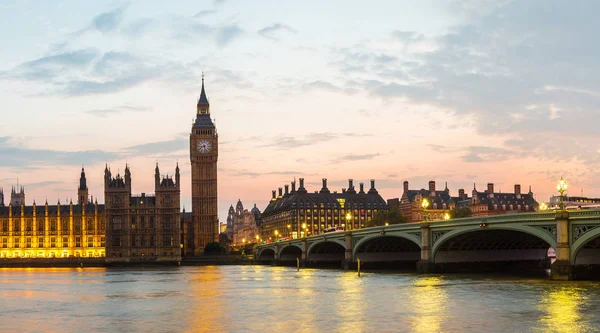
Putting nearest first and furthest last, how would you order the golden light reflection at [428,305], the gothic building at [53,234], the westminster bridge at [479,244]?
the golden light reflection at [428,305], the westminster bridge at [479,244], the gothic building at [53,234]

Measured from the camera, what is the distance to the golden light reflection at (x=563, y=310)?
4096cm

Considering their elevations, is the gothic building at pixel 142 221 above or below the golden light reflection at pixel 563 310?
above

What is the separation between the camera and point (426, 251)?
88312mm

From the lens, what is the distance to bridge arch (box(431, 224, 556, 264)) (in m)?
→ 79.3

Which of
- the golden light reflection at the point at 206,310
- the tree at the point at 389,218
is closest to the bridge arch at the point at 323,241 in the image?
the golden light reflection at the point at 206,310

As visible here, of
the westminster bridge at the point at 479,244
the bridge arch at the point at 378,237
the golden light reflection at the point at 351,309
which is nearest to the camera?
the golden light reflection at the point at 351,309

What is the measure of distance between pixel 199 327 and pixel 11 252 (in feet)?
535

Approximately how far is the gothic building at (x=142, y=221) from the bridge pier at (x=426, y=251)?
10536 centimetres

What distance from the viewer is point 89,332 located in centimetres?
4225

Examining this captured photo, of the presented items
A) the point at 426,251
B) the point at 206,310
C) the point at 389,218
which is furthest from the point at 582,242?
the point at 389,218

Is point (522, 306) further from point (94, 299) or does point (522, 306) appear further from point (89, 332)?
point (94, 299)

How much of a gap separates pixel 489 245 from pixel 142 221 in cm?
11091

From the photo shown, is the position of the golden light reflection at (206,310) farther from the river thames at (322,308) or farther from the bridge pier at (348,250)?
the bridge pier at (348,250)

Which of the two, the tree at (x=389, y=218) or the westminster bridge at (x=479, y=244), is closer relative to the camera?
the westminster bridge at (x=479, y=244)
